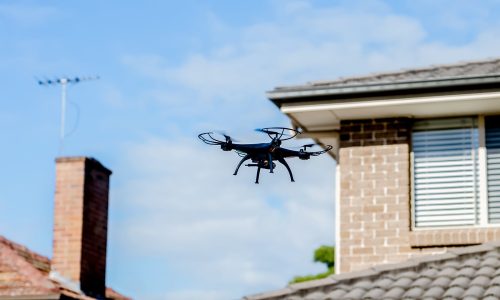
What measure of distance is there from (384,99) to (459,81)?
1067 millimetres

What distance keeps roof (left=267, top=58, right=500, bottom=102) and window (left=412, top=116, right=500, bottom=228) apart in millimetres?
795

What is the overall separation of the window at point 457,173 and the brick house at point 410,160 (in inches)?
0.5

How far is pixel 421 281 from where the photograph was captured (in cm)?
1500

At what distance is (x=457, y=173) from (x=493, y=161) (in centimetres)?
52

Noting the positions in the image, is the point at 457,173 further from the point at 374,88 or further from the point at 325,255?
the point at 325,255

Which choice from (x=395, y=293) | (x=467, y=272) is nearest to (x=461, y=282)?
(x=467, y=272)

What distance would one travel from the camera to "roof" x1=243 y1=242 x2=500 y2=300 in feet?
47.0

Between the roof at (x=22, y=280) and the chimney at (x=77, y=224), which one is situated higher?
the chimney at (x=77, y=224)

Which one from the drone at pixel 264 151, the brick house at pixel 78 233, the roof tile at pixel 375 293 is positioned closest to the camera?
the drone at pixel 264 151

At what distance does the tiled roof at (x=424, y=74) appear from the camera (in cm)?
1855

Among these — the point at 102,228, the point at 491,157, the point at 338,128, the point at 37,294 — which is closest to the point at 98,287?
the point at 102,228

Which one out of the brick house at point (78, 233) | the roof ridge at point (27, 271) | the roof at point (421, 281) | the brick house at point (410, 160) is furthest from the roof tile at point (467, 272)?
the brick house at point (78, 233)

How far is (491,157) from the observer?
60.7 feet

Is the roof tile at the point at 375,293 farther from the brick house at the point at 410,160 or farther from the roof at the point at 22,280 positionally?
the roof at the point at 22,280
